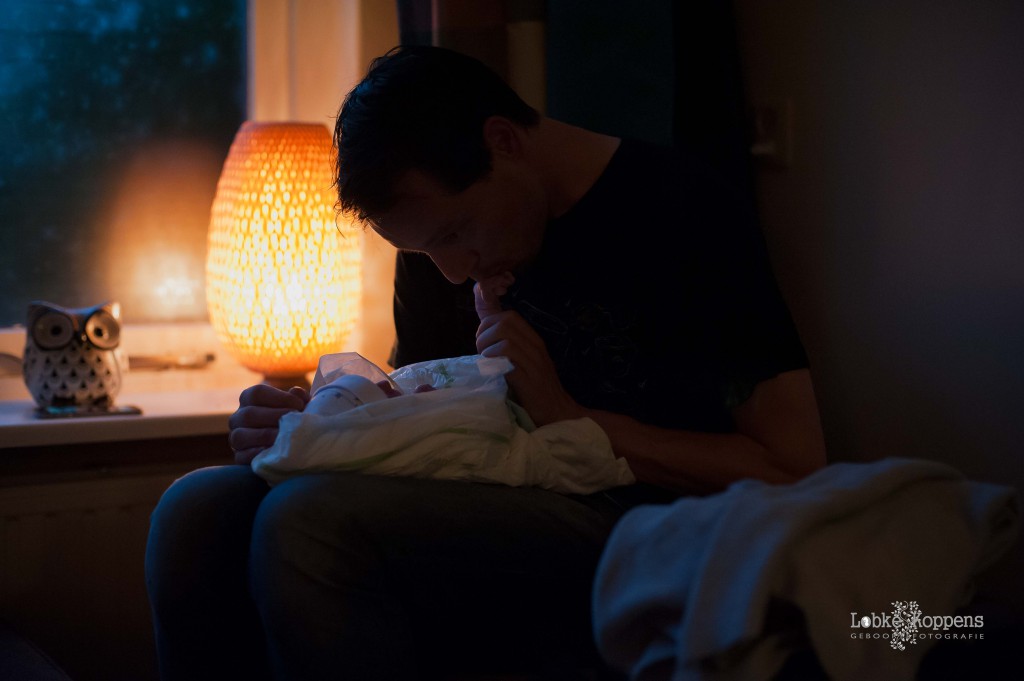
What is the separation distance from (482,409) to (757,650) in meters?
0.40

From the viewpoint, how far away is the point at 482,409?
969 mm

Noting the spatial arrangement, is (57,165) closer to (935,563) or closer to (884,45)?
(884,45)

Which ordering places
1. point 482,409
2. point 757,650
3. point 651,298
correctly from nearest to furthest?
point 757,650 → point 482,409 → point 651,298

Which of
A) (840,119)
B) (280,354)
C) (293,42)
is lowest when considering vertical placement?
(280,354)

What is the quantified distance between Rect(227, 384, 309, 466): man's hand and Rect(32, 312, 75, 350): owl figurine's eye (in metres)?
0.51

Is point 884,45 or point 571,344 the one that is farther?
point 884,45

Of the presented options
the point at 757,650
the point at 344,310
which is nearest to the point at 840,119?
the point at 344,310

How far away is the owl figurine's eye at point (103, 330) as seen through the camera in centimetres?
153

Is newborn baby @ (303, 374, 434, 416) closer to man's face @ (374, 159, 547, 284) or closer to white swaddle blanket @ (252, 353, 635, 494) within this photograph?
white swaddle blanket @ (252, 353, 635, 494)

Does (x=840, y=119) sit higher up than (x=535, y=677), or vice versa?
(x=840, y=119)

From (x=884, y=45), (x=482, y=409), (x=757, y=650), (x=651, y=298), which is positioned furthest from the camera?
(x=884, y=45)

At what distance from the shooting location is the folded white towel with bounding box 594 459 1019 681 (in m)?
0.63

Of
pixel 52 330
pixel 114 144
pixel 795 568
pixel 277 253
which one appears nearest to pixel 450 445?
pixel 795 568

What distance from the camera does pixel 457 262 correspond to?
109 cm
